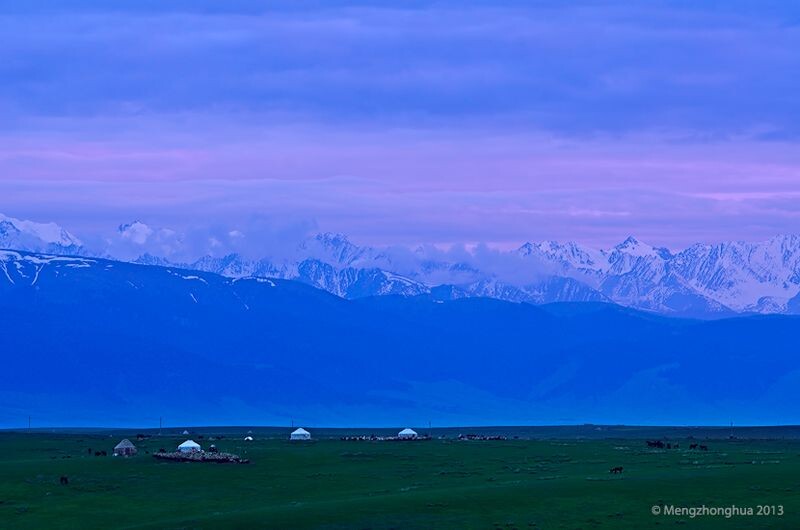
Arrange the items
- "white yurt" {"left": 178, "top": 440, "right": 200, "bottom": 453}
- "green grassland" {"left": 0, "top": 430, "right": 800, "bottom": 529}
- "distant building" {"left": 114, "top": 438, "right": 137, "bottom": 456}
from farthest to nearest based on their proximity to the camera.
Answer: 1. "distant building" {"left": 114, "top": 438, "right": 137, "bottom": 456}
2. "white yurt" {"left": 178, "top": 440, "right": 200, "bottom": 453}
3. "green grassland" {"left": 0, "top": 430, "right": 800, "bottom": 529}

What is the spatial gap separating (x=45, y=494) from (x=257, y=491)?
44.9 feet

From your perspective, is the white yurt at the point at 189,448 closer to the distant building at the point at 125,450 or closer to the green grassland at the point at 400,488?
the green grassland at the point at 400,488

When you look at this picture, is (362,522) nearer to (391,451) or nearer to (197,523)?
(197,523)

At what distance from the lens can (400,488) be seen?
349 feet

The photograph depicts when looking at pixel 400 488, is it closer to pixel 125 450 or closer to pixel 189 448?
pixel 189 448

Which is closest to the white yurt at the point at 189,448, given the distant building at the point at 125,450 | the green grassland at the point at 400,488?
the green grassland at the point at 400,488

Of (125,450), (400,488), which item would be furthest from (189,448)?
(400,488)

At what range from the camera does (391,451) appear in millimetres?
139125

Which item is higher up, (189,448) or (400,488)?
(189,448)

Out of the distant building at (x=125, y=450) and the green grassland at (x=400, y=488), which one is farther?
the distant building at (x=125, y=450)

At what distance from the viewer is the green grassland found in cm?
8800

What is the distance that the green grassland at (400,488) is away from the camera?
88000 mm

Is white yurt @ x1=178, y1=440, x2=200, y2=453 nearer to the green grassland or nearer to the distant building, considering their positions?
the green grassland

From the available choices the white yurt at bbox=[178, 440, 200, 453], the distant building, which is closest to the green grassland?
the white yurt at bbox=[178, 440, 200, 453]
